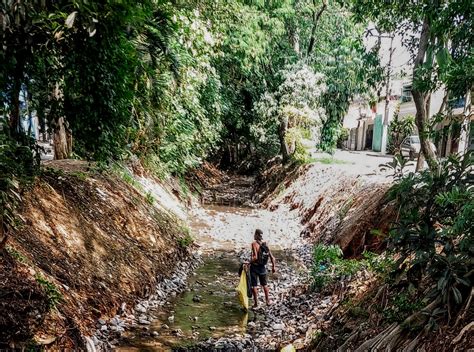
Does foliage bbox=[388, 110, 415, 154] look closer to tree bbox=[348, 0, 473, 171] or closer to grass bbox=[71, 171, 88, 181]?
tree bbox=[348, 0, 473, 171]

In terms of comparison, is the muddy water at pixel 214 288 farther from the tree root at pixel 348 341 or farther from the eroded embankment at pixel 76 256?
the tree root at pixel 348 341

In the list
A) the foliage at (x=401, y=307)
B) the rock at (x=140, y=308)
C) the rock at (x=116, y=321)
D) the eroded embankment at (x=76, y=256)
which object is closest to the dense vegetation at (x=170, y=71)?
the eroded embankment at (x=76, y=256)

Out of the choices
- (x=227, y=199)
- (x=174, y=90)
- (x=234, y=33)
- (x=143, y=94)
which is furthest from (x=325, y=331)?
(x=227, y=199)

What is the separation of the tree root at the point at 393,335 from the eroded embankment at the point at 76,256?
11.3 ft

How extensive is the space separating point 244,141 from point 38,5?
95.1 feet

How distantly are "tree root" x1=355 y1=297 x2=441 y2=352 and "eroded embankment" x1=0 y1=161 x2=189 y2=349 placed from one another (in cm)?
343

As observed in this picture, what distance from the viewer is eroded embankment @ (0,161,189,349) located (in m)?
4.86

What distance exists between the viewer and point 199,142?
20.4 meters

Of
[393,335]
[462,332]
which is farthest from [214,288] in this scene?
[462,332]

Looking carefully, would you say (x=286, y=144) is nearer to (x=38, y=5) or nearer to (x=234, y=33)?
(x=234, y=33)

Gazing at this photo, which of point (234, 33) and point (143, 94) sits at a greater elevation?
point (234, 33)

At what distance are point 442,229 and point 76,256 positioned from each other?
556 cm

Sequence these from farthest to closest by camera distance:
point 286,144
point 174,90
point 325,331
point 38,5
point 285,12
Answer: point 286,144 → point 285,12 → point 174,90 → point 325,331 → point 38,5

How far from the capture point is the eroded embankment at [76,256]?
4.86 metres
